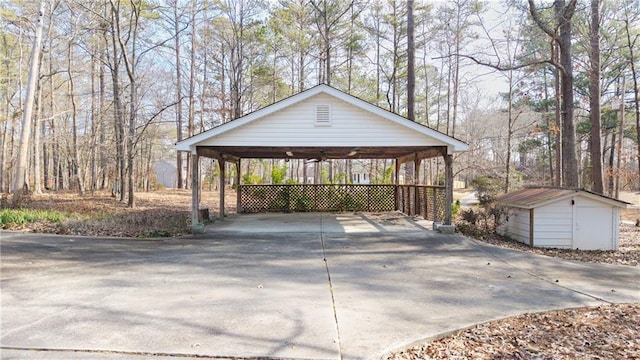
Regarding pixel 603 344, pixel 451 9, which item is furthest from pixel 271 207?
pixel 451 9

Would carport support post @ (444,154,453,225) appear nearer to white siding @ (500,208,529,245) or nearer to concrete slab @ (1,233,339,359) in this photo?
white siding @ (500,208,529,245)

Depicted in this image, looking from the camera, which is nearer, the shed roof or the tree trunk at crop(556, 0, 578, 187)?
the shed roof

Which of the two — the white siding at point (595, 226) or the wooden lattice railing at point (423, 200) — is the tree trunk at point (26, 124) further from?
the white siding at point (595, 226)

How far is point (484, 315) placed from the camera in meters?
4.23

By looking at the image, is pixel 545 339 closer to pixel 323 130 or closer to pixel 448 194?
pixel 448 194

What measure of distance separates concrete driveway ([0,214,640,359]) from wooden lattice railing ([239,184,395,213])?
5939 millimetres

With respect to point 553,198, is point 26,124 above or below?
above

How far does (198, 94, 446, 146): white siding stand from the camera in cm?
959

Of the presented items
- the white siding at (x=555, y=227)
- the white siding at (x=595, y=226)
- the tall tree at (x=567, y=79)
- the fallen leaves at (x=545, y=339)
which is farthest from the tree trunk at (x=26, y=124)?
the white siding at (x=595, y=226)

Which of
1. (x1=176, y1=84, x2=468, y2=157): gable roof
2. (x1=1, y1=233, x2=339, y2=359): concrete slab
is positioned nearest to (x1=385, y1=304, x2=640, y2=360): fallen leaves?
(x1=1, y1=233, x2=339, y2=359): concrete slab

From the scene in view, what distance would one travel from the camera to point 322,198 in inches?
592

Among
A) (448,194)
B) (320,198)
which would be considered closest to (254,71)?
(320,198)

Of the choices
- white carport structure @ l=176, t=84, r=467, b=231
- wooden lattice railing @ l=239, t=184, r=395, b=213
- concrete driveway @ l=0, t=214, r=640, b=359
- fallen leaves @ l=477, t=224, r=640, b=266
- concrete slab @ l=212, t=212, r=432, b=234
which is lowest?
fallen leaves @ l=477, t=224, r=640, b=266

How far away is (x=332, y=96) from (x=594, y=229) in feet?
23.0
